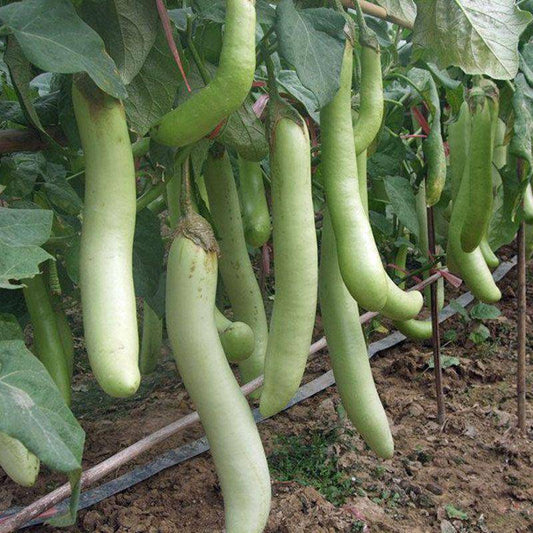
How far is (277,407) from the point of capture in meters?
0.78

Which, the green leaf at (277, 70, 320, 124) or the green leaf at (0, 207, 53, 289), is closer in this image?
the green leaf at (0, 207, 53, 289)

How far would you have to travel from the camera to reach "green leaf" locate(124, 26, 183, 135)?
2.61 feet

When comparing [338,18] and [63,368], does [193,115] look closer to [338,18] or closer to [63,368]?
[338,18]

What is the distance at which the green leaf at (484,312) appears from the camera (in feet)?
8.44

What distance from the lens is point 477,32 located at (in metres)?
0.92

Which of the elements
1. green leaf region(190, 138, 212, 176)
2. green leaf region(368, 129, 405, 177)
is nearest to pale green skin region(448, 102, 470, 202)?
green leaf region(368, 129, 405, 177)

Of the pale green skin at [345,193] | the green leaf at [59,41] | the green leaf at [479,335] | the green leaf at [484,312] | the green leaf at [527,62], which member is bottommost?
the green leaf at [479,335]

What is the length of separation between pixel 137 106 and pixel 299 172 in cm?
20

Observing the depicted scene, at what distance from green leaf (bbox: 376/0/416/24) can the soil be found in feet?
3.33

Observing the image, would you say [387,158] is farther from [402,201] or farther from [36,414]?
[36,414]

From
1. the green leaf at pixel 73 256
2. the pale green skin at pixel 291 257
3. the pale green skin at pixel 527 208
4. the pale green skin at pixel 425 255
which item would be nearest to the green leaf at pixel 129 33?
the pale green skin at pixel 291 257

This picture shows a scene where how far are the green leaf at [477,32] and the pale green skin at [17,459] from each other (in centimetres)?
71

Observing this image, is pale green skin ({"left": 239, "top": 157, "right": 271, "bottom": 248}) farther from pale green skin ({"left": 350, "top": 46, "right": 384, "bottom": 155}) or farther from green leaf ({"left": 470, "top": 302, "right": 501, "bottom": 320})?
green leaf ({"left": 470, "top": 302, "right": 501, "bottom": 320})

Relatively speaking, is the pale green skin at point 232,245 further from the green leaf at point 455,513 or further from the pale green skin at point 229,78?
the green leaf at point 455,513
